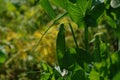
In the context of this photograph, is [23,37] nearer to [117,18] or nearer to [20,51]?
[20,51]

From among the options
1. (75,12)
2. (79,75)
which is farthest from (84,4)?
(79,75)

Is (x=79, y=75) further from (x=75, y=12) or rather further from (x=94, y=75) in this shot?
(x=75, y=12)

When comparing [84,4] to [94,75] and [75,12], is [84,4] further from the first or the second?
[94,75]

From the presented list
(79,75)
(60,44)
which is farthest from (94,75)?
(60,44)

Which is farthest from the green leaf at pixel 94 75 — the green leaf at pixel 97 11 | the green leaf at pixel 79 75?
the green leaf at pixel 97 11

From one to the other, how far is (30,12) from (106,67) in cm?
219

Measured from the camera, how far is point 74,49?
3.22 feet

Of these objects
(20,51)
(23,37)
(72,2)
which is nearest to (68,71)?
(72,2)

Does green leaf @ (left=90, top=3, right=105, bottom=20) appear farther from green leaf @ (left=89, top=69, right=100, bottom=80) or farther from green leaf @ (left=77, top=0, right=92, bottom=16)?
green leaf @ (left=89, top=69, right=100, bottom=80)

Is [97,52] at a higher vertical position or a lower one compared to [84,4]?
lower

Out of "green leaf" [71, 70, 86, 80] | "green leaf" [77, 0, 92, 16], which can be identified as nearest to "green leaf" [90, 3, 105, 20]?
"green leaf" [77, 0, 92, 16]

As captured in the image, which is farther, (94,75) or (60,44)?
(60,44)

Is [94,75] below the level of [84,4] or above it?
below

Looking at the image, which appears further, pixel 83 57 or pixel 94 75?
pixel 83 57
